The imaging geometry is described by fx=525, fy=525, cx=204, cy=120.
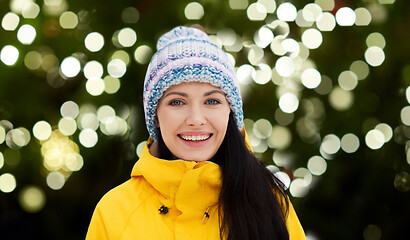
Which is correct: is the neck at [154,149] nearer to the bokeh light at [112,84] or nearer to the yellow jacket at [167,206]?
the yellow jacket at [167,206]

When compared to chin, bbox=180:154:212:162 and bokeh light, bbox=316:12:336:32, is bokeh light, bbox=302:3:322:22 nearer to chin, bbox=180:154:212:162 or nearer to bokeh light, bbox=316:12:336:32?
bokeh light, bbox=316:12:336:32

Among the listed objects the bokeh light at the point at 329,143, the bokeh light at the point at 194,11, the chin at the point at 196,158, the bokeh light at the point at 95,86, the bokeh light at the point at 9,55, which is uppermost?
the bokeh light at the point at 194,11

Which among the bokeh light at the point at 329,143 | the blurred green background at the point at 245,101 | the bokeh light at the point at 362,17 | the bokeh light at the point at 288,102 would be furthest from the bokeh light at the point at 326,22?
the bokeh light at the point at 329,143

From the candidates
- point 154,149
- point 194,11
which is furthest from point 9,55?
point 154,149

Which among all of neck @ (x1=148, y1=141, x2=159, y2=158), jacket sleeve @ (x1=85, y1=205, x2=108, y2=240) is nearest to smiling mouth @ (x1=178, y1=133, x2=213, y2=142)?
→ neck @ (x1=148, y1=141, x2=159, y2=158)

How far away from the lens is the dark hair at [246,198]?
1.78 metres

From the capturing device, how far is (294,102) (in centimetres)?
283

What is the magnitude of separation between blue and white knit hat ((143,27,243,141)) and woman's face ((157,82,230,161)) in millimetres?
28

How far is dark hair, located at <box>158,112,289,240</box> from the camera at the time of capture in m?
1.78

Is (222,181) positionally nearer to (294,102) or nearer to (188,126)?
(188,126)

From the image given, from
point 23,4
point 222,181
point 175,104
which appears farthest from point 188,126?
point 23,4

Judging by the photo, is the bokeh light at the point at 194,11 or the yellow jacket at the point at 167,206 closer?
the yellow jacket at the point at 167,206

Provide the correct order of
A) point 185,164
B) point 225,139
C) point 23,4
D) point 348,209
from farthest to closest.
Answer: point 348,209 < point 23,4 < point 225,139 < point 185,164

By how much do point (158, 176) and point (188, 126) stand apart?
200mm
